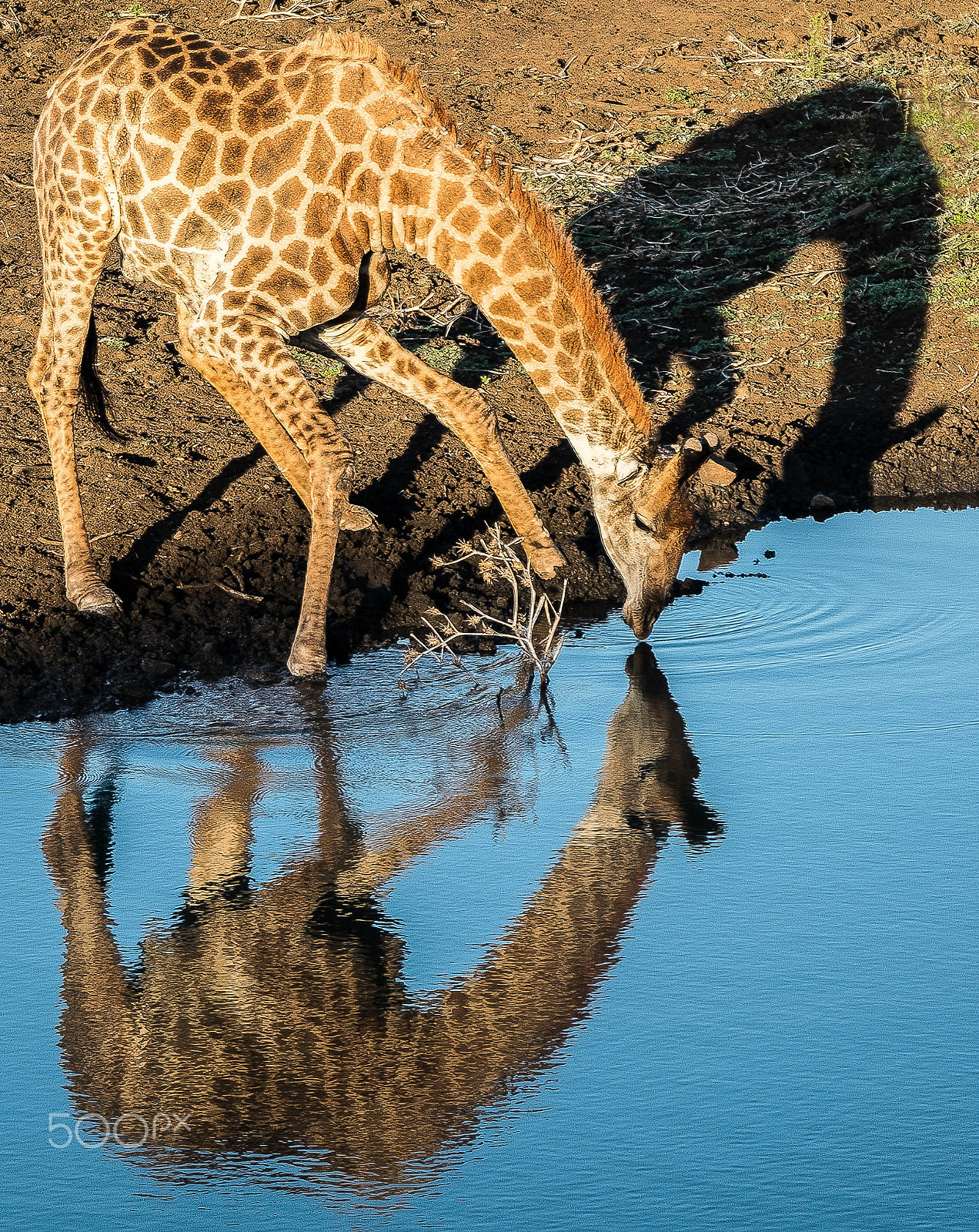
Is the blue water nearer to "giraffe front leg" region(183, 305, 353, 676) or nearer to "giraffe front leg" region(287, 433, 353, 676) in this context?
"giraffe front leg" region(287, 433, 353, 676)

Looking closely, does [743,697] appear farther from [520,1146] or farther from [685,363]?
[685,363]

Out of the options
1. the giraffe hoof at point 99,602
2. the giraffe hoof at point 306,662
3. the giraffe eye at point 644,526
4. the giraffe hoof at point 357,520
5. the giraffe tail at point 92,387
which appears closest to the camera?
the giraffe hoof at point 306,662

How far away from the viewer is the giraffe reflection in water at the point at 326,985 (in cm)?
360

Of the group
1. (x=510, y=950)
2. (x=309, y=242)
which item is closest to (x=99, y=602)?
(x=309, y=242)

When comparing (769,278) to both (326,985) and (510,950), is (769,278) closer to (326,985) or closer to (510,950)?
(510,950)

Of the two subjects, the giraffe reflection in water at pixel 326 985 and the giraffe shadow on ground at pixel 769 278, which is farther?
the giraffe shadow on ground at pixel 769 278

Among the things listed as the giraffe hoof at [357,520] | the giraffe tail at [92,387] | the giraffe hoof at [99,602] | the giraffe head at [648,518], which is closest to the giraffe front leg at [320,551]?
the giraffe hoof at [357,520]

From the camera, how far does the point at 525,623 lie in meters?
6.74

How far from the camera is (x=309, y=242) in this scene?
6.42 meters

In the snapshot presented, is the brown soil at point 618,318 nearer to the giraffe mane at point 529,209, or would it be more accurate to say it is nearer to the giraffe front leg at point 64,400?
the giraffe front leg at point 64,400

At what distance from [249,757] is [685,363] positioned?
16.7 ft

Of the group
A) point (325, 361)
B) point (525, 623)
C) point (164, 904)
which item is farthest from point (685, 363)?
point (164, 904)

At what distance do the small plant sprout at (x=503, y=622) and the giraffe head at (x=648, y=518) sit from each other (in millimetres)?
355

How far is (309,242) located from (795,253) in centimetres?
541
